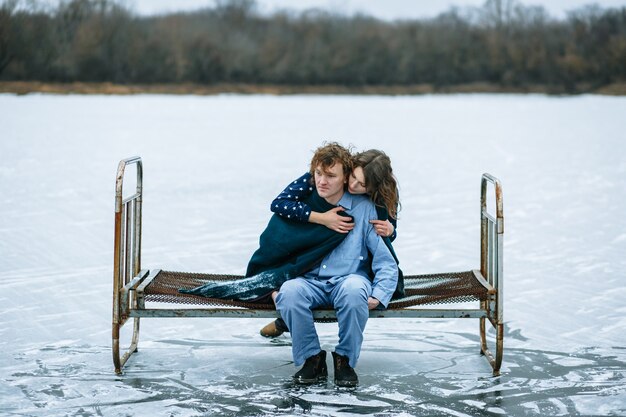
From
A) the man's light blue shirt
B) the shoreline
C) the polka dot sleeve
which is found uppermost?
the shoreline

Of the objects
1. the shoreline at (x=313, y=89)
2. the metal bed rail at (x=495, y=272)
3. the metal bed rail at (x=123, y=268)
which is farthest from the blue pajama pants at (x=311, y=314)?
the shoreline at (x=313, y=89)

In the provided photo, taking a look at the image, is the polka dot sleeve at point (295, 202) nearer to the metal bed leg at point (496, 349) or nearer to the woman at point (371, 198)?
the woman at point (371, 198)

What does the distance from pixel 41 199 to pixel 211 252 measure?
421 centimetres

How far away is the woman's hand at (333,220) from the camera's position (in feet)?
14.8

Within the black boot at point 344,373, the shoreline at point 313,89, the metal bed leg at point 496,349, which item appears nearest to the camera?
the black boot at point 344,373

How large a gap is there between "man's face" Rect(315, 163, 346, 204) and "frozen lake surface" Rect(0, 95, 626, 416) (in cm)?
83

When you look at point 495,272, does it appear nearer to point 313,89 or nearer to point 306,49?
point 313,89

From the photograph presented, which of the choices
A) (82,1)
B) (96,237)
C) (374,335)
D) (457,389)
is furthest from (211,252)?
(82,1)

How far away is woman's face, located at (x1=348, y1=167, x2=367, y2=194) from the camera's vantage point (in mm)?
4512

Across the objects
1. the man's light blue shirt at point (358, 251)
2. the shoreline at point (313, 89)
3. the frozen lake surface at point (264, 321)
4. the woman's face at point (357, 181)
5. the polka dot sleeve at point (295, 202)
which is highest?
the shoreline at point (313, 89)

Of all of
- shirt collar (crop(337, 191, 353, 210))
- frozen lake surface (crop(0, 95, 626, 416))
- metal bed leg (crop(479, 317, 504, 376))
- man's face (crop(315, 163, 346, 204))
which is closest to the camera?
frozen lake surface (crop(0, 95, 626, 416))

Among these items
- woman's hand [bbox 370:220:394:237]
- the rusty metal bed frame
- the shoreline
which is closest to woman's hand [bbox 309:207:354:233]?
woman's hand [bbox 370:220:394:237]

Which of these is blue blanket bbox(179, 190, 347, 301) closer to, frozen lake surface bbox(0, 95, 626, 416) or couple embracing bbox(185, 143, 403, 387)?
couple embracing bbox(185, 143, 403, 387)

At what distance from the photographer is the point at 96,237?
8703 mm
